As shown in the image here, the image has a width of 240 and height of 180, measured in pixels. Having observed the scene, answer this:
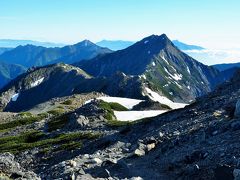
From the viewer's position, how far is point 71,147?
49875 mm

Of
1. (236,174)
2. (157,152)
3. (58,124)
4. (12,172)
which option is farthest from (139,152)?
(58,124)

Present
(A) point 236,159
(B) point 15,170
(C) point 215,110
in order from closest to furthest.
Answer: (A) point 236,159
(B) point 15,170
(C) point 215,110

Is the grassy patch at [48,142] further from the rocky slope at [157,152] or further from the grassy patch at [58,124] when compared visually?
the grassy patch at [58,124]

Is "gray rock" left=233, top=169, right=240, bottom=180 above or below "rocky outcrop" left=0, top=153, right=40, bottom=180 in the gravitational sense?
above

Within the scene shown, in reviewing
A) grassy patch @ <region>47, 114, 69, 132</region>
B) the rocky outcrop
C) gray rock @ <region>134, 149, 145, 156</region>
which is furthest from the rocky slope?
grassy patch @ <region>47, 114, 69, 132</region>

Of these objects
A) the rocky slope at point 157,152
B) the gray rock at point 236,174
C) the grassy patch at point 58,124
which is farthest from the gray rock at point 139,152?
the grassy patch at point 58,124

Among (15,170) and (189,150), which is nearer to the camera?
(15,170)

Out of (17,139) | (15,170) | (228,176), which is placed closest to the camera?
(228,176)

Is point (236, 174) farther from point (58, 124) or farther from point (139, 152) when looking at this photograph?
point (58, 124)

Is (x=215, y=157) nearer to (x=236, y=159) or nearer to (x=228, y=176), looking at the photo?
(x=236, y=159)

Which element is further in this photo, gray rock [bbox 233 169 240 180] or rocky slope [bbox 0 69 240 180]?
rocky slope [bbox 0 69 240 180]

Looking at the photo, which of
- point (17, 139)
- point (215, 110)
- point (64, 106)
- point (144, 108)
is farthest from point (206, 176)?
point (64, 106)

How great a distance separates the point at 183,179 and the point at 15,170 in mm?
10504

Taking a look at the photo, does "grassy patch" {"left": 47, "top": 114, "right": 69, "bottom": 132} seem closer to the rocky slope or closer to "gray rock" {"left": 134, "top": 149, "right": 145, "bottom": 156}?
the rocky slope
